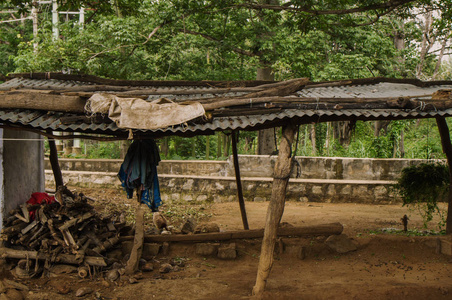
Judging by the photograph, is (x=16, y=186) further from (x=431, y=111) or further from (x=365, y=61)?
(x=365, y=61)

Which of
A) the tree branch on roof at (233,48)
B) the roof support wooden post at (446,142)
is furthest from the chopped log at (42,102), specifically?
the tree branch on roof at (233,48)

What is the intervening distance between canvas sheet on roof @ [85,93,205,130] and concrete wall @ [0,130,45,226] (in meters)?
1.77

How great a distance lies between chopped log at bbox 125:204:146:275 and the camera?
20.8ft

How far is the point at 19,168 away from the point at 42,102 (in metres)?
2.40

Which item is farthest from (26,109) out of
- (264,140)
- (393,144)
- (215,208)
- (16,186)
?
(393,144)

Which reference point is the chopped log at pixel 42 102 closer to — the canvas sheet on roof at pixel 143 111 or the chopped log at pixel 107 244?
the canvas sheet on roof at pixel 143 111

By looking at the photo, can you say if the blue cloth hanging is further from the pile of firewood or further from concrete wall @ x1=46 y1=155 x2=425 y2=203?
concrete wall @ x1=46 y1=155 x2=425 y2=203

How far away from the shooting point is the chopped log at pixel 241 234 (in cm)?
723

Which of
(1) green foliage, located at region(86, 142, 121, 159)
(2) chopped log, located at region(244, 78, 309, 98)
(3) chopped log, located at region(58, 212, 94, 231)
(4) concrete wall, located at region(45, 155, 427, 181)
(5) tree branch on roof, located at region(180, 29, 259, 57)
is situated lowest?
(3) chopped log, located at region(58, 212, 94, 231)

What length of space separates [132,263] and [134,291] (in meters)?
0.61

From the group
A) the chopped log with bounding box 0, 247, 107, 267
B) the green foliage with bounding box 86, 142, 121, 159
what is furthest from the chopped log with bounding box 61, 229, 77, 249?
the green foliage with bounding box 86, 142, 121, 159

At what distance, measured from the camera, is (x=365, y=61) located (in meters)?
12.9

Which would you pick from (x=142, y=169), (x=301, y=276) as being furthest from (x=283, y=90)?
(x=301, y=276)

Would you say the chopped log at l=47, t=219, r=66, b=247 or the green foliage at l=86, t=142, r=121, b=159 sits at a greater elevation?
the green foliage at l=86, t=142, r=121, b=159
